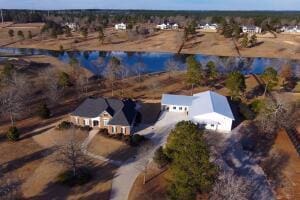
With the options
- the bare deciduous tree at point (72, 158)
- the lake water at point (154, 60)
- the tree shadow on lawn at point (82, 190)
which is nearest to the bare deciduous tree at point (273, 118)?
the tree shadow on lawn at point (82, 190)

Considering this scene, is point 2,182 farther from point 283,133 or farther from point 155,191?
point 283,133

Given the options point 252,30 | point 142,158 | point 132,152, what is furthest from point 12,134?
point 252,30

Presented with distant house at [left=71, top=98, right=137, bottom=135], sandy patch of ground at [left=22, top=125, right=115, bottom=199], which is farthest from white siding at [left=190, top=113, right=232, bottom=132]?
sandy patch of ground at [left=22, top=125, right=115, bottom=199]

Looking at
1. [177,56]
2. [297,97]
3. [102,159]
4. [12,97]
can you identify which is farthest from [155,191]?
[177,56]

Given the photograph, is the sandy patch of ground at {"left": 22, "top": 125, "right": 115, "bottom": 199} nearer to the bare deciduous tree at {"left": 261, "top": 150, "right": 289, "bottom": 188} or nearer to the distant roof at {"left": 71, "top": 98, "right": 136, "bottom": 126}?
the distant roof at {"left": 71, "top": 98, "right": 136, "bottom": 126}

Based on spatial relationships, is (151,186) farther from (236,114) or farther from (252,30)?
(252,30)

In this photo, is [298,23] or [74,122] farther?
[298,23]
